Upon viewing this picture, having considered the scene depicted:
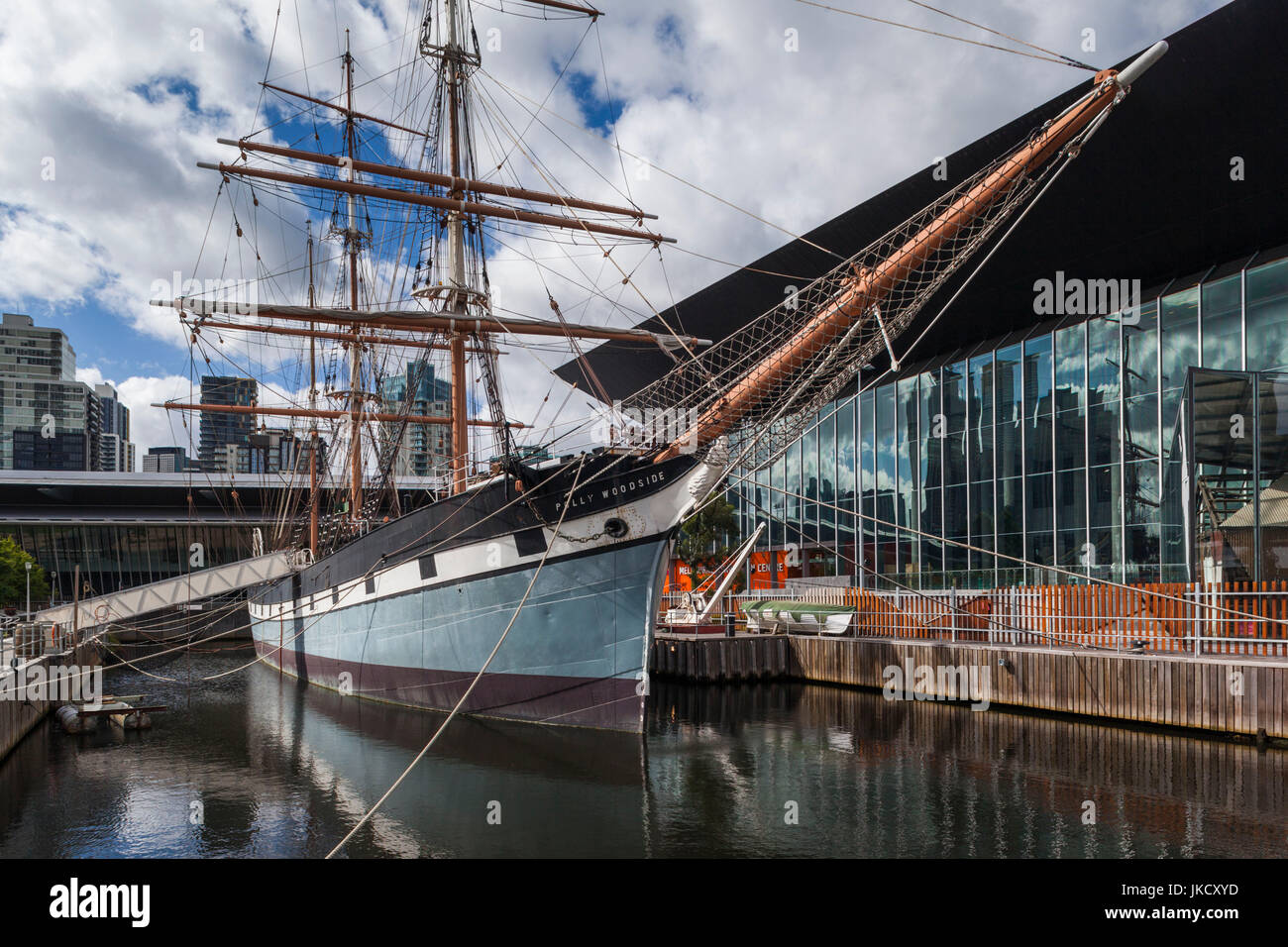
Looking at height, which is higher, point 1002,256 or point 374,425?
point 1002,256

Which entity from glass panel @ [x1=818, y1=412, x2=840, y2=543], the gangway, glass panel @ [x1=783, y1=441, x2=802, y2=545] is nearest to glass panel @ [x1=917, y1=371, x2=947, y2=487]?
glass panel @ [x1=818, y1=412, x2=840, y2=543]

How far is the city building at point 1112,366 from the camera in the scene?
16797 mm

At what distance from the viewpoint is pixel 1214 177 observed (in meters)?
19.5

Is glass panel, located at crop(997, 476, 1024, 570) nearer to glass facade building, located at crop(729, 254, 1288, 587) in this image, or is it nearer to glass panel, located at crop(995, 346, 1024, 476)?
glass facade building, located at crop(729, 254, 1288, 587)

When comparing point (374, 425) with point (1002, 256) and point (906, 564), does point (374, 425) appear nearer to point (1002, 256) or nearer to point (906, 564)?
point (906, 564)

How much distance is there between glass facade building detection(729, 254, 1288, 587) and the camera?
65.3 ft

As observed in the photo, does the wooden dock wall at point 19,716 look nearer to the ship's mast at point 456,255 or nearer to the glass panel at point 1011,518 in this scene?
the ship's mast at point 456,255

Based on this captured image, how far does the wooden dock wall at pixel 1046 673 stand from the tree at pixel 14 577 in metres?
26.2

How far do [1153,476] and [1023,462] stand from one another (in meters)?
3.87

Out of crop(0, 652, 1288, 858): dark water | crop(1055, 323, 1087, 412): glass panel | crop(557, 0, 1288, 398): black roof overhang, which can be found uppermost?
crop(557, 0, 1288, 398): black roof overhang

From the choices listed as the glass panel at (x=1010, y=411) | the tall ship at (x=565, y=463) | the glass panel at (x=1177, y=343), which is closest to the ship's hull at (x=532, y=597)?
the tall ship at (x=565, y=463)

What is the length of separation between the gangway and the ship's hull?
960 cm
